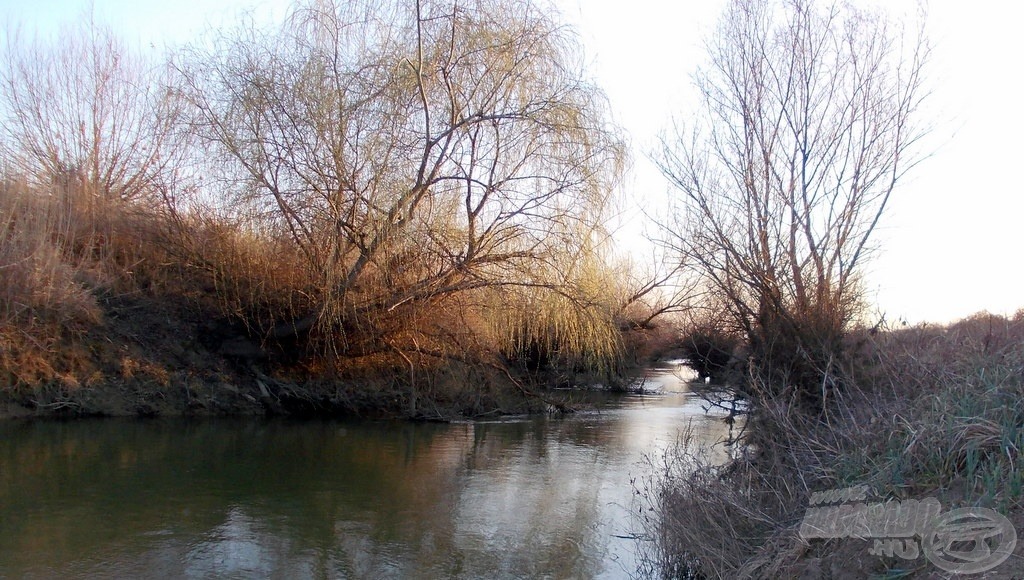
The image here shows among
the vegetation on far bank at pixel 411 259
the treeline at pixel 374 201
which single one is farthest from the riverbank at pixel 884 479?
the treeline at pixel 374 201

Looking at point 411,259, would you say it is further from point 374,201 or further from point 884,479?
point 884,479

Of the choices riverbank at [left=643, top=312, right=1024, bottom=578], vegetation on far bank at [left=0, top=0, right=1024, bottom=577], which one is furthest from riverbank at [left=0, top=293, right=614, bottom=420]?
riverbank at [left=643, top=312, right=1024, bottom=578]

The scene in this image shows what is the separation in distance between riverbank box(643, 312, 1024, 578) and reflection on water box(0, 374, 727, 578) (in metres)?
1.23

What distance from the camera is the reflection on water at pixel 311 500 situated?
634cm

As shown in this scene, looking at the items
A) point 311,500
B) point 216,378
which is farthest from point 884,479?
point 216,378

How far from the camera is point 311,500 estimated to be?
27.7 feet

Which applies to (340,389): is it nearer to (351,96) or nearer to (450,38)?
(351,96)

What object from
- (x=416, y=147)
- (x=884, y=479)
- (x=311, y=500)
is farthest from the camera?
(x=416, y=147)

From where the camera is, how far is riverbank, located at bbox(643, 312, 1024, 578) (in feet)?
13.2

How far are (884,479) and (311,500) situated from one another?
6.10 m

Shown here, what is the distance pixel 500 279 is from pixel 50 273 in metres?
8.05

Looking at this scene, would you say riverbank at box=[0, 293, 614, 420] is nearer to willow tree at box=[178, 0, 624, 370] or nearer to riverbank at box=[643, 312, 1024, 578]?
willow tree at box=[178, 0, 624, 370]

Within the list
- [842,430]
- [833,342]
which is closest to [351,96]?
[833,342]

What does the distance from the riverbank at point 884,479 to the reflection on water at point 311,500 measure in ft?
4.04
